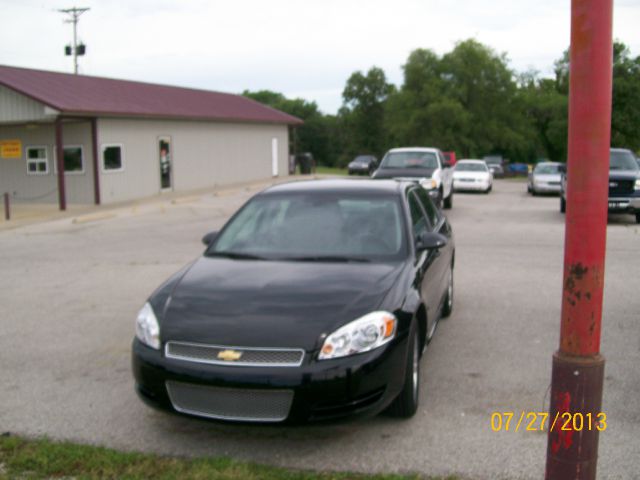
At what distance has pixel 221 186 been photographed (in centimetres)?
3409

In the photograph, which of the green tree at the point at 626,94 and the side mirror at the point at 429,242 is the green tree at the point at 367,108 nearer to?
the green tree at the point at 626,94

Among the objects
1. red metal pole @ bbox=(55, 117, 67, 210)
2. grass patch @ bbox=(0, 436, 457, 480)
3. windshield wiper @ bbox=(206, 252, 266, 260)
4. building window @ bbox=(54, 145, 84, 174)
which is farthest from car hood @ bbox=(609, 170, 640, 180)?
building window @ bbox=(54, 145, 84, 174)

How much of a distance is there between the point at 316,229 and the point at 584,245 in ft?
10.0

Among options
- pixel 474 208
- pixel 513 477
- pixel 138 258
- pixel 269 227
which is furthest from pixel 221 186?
pixel 513 477

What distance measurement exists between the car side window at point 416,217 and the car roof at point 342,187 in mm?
150

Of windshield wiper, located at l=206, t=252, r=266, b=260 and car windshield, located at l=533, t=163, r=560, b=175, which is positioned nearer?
windshield wiper, located at l=206, t=252, r=266, b=260

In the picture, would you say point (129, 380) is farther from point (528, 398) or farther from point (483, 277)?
point (483, 277)

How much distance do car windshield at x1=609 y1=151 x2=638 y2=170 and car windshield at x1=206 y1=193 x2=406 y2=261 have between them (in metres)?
13.6

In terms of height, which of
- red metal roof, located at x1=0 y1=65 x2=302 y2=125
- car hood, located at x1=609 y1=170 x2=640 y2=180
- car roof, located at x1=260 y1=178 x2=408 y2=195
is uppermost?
red metal roof, located at x1=0 y1=65 x2=302 y2=125

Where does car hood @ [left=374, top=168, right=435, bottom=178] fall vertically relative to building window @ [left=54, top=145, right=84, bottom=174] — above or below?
below

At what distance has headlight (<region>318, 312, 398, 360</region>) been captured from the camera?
13.7 feet

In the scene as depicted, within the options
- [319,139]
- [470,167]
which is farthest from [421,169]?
[319,139]

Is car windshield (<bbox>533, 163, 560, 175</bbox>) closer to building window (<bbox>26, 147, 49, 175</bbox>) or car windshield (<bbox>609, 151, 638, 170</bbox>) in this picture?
car windshield (<bbox>609, 151, 638, 170</bbox>)
